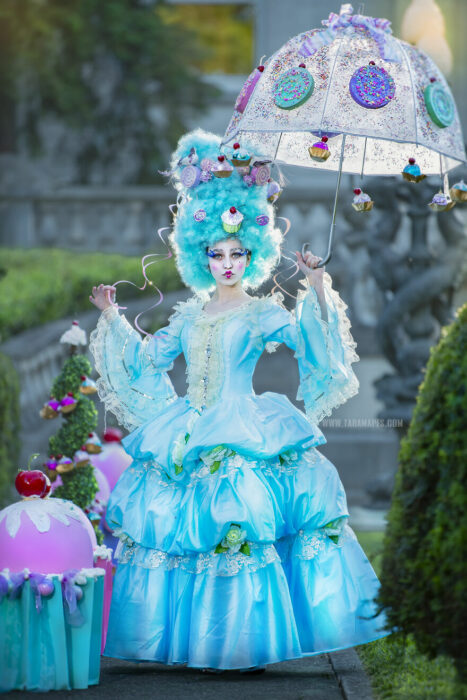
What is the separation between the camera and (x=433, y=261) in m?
9.48

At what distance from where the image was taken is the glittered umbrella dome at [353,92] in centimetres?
489

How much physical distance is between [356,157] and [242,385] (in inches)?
54.7

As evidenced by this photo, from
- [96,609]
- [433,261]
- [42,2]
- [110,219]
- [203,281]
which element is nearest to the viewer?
[96,609]

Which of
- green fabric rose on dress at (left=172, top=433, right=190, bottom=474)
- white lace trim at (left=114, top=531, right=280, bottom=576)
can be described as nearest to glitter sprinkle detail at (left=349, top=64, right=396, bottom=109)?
green fabric rose on dress at (left=172, top=433, right=190, bottom=474)

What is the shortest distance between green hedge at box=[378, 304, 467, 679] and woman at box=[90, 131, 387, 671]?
0.77 m

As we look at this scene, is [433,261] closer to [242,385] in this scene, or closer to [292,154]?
[292,154]

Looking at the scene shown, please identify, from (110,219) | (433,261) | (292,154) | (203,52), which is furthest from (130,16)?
(292,154)

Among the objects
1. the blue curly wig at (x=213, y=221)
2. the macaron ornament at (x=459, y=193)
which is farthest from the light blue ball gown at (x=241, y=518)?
the macaron ornament at (x=459, y=193)

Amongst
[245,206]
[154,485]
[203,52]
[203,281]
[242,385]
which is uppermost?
[203,52]

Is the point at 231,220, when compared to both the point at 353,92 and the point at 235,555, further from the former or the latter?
the point at 235,555

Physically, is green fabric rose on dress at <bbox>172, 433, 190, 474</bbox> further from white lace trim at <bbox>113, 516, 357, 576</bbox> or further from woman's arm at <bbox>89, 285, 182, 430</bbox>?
woman's arm at <bbox>89, 285, 182, 430</bbox>

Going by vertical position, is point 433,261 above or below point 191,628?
above

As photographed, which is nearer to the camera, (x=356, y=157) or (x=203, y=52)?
(x=356, y=157)

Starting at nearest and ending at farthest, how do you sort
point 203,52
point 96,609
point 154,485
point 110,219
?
point 96,609 < point 154,485 < point 110,219 < point 203,52
